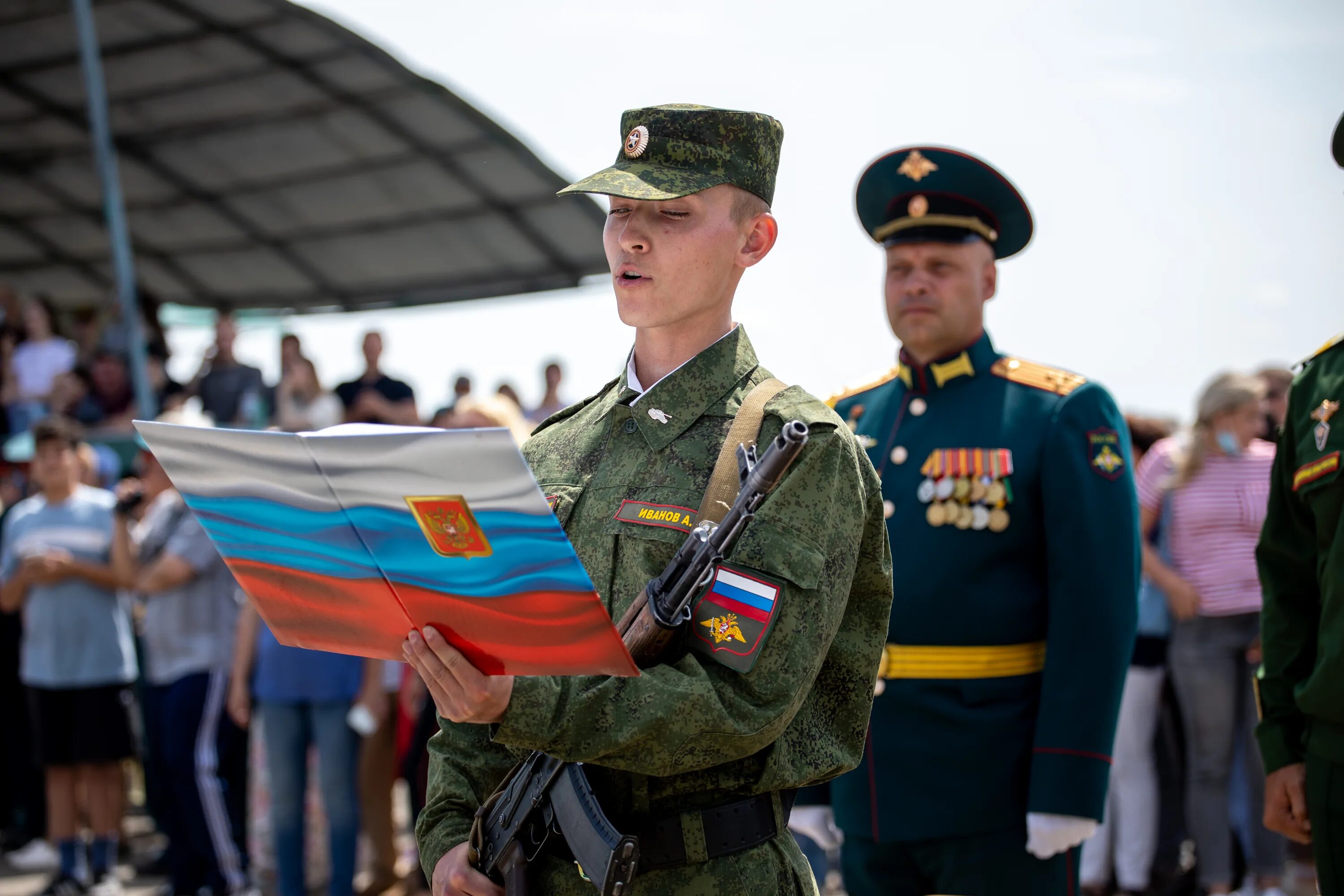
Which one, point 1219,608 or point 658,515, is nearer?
point 658,515

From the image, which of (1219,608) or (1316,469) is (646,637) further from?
(1219,608)

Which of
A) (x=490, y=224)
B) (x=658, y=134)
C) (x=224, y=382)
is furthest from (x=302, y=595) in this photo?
(x=490, y=224)

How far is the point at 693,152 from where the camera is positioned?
6.68 feet

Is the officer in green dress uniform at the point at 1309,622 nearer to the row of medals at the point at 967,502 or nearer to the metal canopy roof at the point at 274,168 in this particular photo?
the row of medals at the point at 967,502

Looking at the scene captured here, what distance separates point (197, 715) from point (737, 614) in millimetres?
4793

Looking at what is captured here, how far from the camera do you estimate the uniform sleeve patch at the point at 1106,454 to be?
306cm

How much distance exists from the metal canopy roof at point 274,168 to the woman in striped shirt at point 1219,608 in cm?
632

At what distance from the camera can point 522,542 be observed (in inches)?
59.6

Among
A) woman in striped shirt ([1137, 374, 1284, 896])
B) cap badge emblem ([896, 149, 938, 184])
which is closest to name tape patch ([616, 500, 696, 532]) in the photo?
cap badge emblem ([896, 149, 938, 184])

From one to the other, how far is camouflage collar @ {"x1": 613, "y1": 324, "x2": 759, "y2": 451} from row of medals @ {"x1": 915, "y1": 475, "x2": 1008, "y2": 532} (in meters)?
1.19

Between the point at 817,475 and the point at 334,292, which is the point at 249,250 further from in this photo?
the point at 817,475

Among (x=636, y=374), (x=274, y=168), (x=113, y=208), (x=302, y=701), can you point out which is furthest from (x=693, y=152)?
(x=274, y=168)

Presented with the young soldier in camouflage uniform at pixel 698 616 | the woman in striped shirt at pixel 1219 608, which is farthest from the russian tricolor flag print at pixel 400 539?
the woman in striped shirt at pixel 1219 608

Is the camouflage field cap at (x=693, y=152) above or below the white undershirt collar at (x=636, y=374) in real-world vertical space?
above
